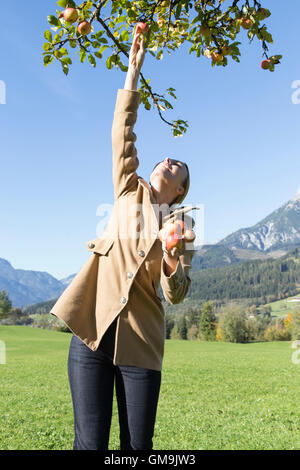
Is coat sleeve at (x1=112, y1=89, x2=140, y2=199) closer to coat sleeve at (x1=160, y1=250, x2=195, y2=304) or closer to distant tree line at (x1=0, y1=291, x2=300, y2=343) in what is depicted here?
coat sleeve at (x1=160, y1=250, x2=195, y2=304)

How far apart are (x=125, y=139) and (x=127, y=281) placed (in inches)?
40.3

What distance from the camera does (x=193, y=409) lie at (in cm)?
1050

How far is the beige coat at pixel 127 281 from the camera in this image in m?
2.78

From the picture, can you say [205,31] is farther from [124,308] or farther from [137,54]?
[124,308]

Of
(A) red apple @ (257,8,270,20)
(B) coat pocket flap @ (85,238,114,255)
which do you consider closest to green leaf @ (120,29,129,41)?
(A) red apple @ (257,8,270,20)

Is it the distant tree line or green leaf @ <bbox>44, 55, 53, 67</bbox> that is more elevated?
green leaf @ <bbox>44, 55, 53, 67</bbox>

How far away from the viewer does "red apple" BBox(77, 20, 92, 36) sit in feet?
12.6

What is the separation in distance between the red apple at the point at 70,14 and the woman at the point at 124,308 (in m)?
1.04

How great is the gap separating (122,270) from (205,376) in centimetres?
1537

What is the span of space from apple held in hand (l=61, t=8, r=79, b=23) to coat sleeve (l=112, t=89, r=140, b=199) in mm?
1063

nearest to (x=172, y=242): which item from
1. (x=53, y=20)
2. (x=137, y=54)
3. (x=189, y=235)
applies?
(x=189, y=235)

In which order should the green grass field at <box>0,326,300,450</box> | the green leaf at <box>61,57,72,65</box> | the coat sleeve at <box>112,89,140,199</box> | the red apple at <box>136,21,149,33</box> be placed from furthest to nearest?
the green grass field at <box>0,326,300,450</box> < the green leaf at <box>61,57,72,65</box> < the red apple at <box>136,21,149,33</box> < the coat sleeve at <box>112,89,140,199</box>

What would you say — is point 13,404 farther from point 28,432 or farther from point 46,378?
point 46,378
